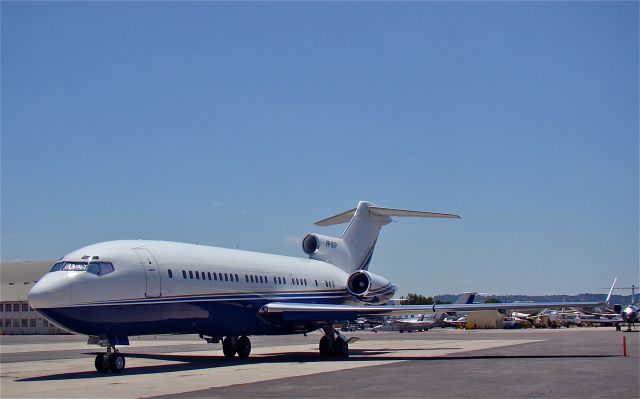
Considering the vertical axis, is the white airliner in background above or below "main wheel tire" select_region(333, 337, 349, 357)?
above

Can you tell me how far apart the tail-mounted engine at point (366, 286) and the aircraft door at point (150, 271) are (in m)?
11.5

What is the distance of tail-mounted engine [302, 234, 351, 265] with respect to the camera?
32.8 meters

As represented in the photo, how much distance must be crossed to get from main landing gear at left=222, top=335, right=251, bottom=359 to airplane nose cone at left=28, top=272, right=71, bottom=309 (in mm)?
9097

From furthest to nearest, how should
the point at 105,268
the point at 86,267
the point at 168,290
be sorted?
the point at 168,290, the point at 105,268, the point at 86,267

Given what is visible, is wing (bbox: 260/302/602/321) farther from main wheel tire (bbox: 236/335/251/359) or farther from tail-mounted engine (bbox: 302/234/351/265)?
tail-mounted engine (bbox: 302/234/351/265)

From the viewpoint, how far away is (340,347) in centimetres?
2681

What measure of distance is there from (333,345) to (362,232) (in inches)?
338

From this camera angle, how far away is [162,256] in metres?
21.8

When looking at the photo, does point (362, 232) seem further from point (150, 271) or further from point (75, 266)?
point (75, 266)

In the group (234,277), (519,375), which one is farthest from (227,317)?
(519,375)

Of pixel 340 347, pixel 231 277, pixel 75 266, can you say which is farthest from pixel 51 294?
pixel 340 347

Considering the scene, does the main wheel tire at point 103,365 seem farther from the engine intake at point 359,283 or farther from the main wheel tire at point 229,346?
Answer: the engine intake at point 359,283

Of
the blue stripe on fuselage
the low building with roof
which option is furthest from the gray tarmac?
the low building with roof

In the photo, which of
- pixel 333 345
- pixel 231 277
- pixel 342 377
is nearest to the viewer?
pixel 342 377
